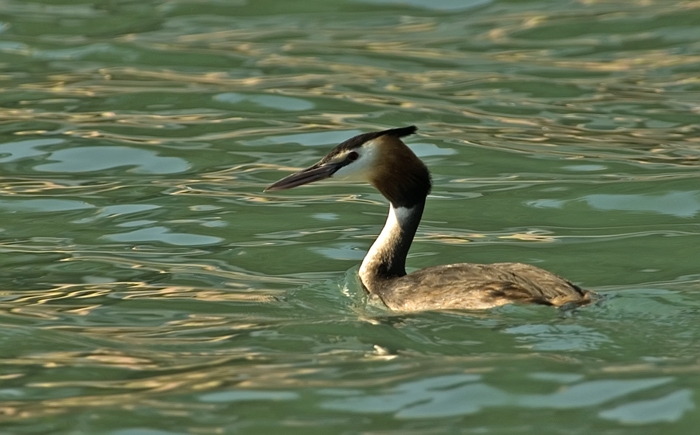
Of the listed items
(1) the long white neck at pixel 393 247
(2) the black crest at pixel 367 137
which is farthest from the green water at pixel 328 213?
(2) the black crest at pixel 367 137

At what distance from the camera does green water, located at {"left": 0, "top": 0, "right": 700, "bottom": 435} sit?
615 cm

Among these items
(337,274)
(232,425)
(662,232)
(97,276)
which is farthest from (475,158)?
(232,425)

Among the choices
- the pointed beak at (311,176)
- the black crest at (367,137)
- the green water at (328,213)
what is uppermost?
the black crest at (367,137)

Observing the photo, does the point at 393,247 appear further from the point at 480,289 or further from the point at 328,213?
the point at 328,213

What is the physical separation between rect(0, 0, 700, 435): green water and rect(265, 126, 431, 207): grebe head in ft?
2.23

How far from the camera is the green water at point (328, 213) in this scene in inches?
242

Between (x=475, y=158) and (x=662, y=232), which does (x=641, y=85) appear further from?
(x=662, y=232)

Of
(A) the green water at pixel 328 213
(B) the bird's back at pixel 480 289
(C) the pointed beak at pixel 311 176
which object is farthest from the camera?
(C) the pointed beak at pixel 311 176

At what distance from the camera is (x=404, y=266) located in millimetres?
8672

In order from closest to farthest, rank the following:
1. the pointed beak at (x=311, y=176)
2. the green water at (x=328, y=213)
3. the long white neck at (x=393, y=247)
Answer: the green water at (x=328, y=213), the pointed beak at (x=311, y=176), the long white neck at (x=393, y=247)

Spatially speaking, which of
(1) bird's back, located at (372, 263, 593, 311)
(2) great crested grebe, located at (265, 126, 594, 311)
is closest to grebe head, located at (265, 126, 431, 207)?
(2) great crested grebe, located at (265, 126, 594, 311)

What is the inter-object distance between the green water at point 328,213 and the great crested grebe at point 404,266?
122mm

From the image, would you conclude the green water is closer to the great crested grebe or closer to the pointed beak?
the great crested grebe

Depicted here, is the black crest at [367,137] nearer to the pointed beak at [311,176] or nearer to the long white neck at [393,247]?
the pointed beak at [311,176]
